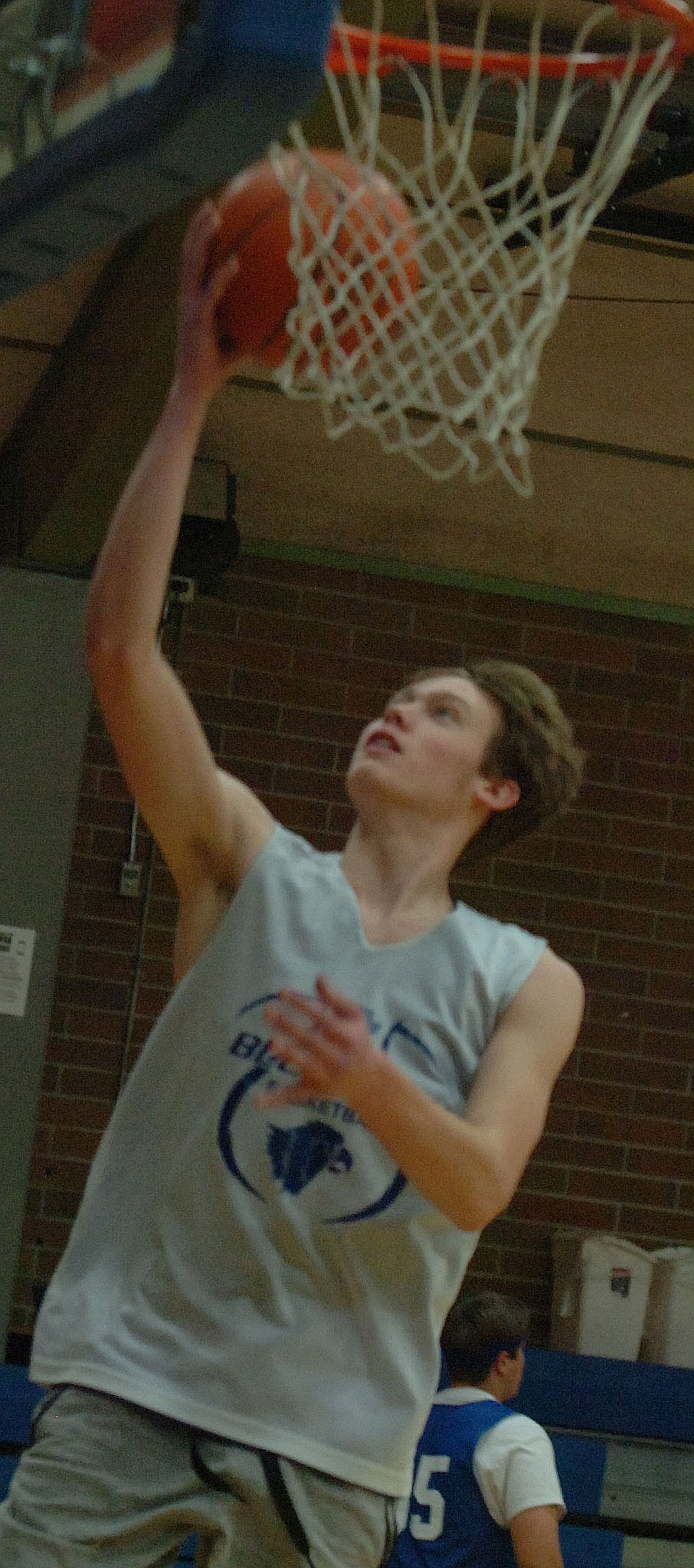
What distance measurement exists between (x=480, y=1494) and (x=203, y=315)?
2766mm

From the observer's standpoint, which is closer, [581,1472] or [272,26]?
[272,26]

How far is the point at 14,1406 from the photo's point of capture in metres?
5.98

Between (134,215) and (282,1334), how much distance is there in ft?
4.22

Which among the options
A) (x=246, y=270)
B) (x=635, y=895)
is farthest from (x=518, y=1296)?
(x=246, y=270)

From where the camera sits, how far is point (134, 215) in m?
2.14

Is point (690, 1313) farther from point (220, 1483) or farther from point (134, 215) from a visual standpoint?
point (134, 215)

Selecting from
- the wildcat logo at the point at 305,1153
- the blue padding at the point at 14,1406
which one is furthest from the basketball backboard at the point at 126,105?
the blue padding at the point at 14,1406

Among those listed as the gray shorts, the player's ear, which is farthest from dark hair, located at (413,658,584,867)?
the gray shorts

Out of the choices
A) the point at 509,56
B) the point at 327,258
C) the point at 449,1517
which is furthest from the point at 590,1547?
the point at 327,258

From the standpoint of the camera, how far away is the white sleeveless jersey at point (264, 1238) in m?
2.27

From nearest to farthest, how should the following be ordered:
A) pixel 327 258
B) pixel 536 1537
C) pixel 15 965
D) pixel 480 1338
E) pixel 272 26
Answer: pixel 272 26 → pixel 327 258 → pixel 536 1537 → pixel 480 1338 → pixel 15 965

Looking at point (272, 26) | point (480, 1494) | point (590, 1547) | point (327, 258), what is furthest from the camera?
point (590, 1547)

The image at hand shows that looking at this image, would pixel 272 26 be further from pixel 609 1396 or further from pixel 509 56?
pixel 609 1396

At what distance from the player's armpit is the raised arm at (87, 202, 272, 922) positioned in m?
2.19
